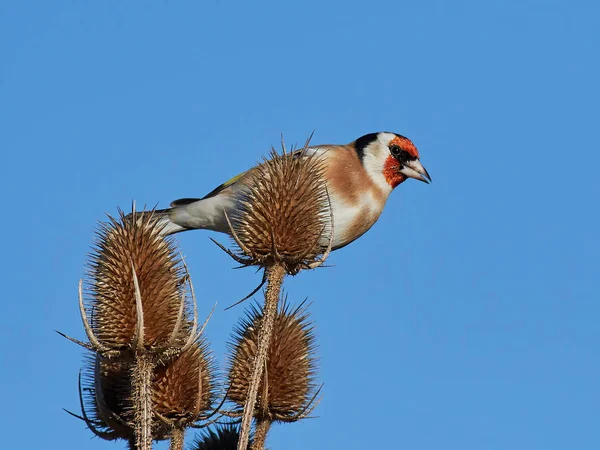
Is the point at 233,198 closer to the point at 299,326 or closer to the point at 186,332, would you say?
the point at 299,326

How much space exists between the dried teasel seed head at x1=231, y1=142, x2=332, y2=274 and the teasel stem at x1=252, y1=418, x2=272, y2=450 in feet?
3.49

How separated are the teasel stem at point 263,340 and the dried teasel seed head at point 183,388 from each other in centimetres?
53

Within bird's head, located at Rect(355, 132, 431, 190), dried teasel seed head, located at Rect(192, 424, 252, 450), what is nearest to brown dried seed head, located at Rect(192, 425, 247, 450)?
dried teasel seed head, located at Rect(192, 424, 252, 450)

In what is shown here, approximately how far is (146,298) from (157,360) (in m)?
0.40

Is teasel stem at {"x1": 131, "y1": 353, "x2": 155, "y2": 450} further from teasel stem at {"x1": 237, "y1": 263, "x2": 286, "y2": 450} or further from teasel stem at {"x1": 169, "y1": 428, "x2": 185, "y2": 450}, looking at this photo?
teasel stem at {"x1": 237, "y1": 263, "x2": 286, "y2": 450}

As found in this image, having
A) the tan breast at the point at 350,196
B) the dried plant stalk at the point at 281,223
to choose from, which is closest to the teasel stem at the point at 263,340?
the dried plant stalk at the point at 281,223

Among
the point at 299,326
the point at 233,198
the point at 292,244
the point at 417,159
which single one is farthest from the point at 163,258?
the point at 417,159

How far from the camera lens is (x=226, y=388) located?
6082 millimetres

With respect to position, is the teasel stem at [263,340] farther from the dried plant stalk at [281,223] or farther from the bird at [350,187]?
the bird at [350,187]

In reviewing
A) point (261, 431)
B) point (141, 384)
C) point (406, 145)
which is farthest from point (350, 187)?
point (141, 384)

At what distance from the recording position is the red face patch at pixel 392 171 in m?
9.37

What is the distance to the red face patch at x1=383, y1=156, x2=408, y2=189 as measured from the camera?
9367 mm

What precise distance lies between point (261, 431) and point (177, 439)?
0.68 meters

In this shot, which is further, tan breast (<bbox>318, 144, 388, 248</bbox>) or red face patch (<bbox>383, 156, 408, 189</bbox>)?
red face patch (<bbox>383, 156, 408, 189</bbox>)
